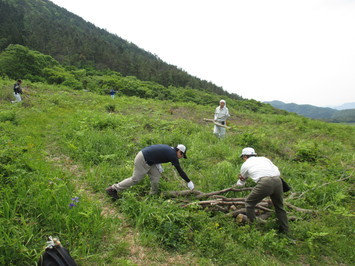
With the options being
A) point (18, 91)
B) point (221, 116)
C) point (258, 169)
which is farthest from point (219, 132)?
point (18, 91)

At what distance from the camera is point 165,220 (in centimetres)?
362

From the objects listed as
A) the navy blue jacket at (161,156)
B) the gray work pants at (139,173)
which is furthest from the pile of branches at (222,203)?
the navy blue jacket at (161,156)

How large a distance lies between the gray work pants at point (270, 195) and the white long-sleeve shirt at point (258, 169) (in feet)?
0.31

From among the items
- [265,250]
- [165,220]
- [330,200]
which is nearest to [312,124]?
[330,200]

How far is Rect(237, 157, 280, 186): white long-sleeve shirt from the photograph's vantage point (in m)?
3.81

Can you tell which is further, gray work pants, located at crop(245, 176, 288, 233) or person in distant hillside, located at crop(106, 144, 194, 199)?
person in distant hillside, located at crop(106, 144, 194, 199)

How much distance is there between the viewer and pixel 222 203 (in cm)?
446

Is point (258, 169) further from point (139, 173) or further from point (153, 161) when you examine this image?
point (139, 173)

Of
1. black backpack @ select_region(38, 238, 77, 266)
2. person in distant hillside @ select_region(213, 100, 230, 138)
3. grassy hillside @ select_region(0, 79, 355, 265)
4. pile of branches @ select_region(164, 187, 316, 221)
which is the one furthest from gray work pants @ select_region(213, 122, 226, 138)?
black backpack @ select_region(38, 238, 77, 266)

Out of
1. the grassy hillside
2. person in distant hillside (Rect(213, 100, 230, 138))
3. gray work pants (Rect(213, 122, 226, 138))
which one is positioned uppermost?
person in distant hillside (Rect(213, 100, 230, 138))

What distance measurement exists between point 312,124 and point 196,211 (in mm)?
15538

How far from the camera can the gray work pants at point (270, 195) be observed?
12.2 feet

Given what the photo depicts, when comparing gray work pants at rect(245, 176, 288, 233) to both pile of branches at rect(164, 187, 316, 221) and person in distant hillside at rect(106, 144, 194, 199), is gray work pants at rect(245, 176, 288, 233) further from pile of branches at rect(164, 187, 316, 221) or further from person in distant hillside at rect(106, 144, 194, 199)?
person in distant hillside at rect(106, 144, 194, 199)

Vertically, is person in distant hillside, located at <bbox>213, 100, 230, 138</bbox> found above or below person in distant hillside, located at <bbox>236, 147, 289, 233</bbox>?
above
